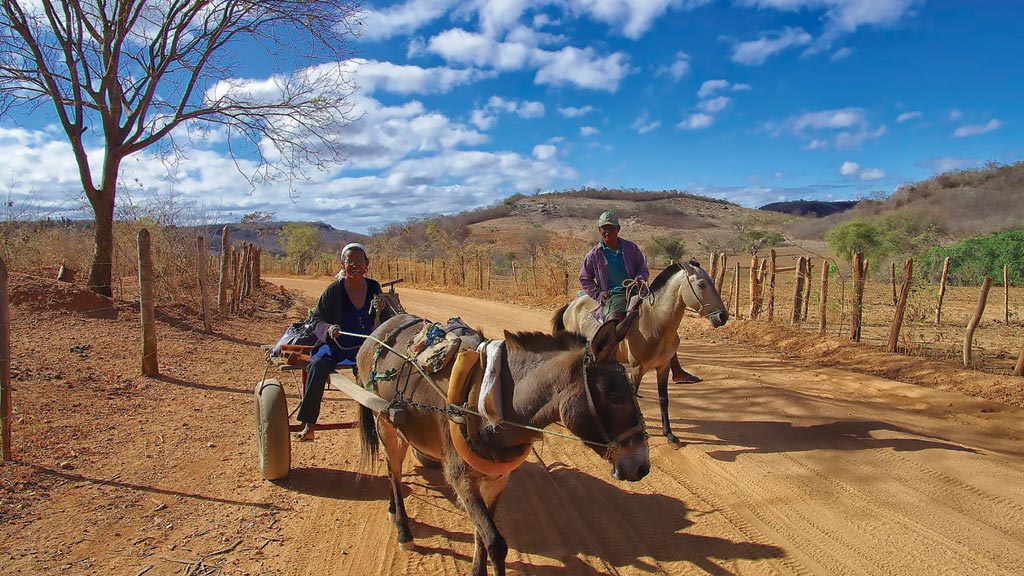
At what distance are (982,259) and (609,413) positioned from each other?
23.6 meters

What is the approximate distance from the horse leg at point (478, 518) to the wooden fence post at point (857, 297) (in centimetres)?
929

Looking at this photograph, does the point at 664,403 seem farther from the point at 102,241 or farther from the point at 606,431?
the point at 102,241

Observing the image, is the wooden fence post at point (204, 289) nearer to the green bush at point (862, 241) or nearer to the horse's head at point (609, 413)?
the horse's head at point (609, 413)

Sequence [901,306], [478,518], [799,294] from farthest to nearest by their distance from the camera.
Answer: [799,294]
[901,306]
[478,518]

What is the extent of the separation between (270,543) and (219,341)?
8009 millimetres

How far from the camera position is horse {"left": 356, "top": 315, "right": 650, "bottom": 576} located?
8.76ft

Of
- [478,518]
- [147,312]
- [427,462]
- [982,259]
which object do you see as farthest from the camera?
[982,259]

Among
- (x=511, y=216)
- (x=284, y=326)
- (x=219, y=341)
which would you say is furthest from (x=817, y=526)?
(x=511, y=216)

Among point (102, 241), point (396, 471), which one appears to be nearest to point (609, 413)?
point (396, 471)

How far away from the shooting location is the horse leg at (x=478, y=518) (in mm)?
2973

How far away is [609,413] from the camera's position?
8.75ft

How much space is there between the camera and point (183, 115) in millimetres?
12133

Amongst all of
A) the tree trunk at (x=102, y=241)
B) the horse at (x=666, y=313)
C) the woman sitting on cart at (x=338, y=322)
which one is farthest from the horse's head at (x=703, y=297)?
the tree trunk at (x=102, y=241)

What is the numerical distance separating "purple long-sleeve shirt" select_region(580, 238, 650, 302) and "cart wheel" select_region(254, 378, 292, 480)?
3.37 m
